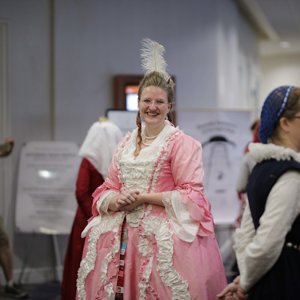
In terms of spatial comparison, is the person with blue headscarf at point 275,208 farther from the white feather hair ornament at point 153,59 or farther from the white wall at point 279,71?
the white wall at point 279,71

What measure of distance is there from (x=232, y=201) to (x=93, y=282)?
9.48ft

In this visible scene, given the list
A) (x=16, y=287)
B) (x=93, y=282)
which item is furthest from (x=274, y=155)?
(x=16, y=287)

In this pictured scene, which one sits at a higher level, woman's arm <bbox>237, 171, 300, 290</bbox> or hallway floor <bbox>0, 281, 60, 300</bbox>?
woman's arm <bbox>237, 171, 300, 290</bbox>

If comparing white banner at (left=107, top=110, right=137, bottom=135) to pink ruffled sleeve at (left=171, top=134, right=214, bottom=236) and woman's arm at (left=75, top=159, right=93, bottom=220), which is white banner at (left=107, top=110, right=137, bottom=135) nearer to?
woman's arm at (left=75, top=159, right=93, bottom=220)

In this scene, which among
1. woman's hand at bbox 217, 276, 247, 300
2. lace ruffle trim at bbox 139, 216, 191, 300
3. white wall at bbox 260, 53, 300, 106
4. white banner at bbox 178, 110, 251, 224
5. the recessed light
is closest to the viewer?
woman's hand at bbox 217, 276, 247, 300

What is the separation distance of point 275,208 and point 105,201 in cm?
97

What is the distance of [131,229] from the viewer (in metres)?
2.32

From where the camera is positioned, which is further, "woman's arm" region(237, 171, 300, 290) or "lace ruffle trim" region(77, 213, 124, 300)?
"lace ruffle trim" region(77, 213, 124, 300)

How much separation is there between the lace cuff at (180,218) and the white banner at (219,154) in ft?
8.89

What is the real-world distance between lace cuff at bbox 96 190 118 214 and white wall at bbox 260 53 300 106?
8711mm

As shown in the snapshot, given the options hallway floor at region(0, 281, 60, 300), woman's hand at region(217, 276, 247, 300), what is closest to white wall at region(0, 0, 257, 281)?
hallway floor at region(0, 281, 60, 300)

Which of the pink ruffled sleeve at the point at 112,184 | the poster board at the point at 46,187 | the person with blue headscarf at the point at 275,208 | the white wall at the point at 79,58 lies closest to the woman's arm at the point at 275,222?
the person with blue headscarf at the point at 275,208

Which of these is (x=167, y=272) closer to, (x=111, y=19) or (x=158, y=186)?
(x=158, y=186)

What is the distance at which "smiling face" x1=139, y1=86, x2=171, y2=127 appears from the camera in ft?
7.88
